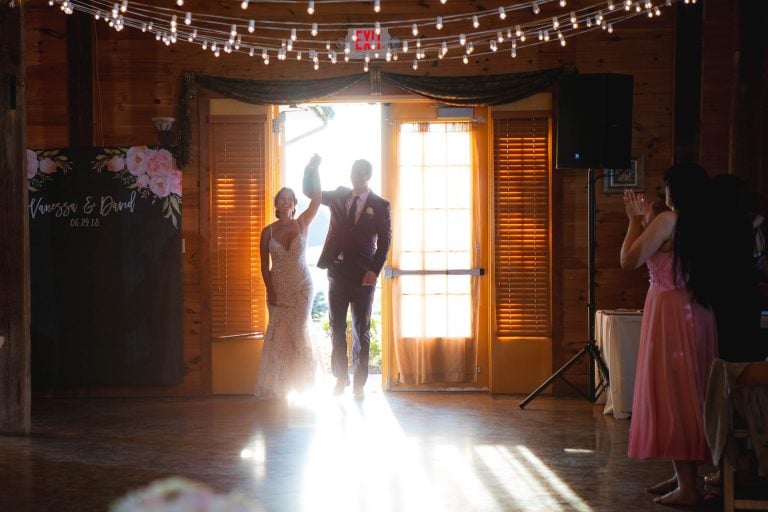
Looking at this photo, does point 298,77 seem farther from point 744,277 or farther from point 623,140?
point 744,277

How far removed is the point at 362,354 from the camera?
6789 millimetres

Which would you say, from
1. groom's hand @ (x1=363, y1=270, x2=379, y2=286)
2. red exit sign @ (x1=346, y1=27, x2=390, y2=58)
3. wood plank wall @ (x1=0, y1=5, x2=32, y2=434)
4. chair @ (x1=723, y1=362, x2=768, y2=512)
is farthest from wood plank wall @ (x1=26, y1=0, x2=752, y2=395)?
chair @ (x1=723, y1=362, x2=768, y2=512)

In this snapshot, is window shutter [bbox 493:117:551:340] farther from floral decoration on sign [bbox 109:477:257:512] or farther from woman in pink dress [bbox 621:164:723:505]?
floral decoration on sign [bbox 109:477:257:512]

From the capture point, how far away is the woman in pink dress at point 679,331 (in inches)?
152

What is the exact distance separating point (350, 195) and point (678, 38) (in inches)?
110

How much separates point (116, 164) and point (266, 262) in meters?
1.43

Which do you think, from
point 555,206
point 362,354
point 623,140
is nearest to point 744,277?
point 623,140

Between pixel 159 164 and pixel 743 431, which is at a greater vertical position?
pixel 159 164

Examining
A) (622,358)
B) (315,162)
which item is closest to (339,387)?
(315,162)

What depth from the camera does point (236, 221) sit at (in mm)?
6945

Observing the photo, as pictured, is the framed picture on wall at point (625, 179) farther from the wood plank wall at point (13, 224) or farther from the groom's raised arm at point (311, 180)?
the wood plank wall at point (13, 224)

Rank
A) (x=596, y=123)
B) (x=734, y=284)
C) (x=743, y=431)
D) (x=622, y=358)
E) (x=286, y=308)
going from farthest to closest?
(x=286, y=308) < (x=596, y=123) < (x=622, y=358) < (x=734, y=284) < (x=743, y=431)

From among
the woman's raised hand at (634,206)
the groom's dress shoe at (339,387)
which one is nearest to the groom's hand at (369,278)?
the groom's dress shoe at (339,387)

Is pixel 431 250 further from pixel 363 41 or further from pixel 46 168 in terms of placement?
pixel 46 168
